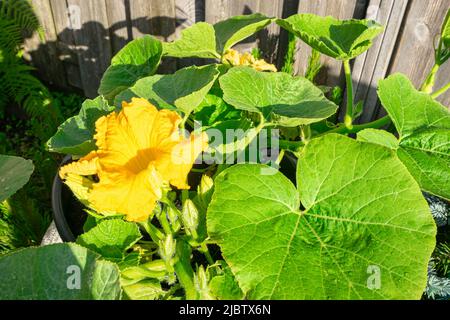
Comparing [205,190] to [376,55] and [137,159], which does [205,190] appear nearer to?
[137,159]

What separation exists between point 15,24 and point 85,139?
1750mm

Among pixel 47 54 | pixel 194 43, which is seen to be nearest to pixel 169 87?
pixel 194 43

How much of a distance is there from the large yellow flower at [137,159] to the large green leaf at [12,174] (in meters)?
0.21

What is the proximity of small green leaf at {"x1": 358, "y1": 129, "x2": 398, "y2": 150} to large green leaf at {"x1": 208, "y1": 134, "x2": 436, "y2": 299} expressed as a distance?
0.36ft

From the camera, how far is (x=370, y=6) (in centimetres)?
174

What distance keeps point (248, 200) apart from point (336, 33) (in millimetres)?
674

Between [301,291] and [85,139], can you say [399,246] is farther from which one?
[85,139]

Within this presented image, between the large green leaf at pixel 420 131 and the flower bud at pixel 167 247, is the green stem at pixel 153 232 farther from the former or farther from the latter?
the large green leaf at pixel 420 131

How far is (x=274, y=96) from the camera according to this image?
113cm

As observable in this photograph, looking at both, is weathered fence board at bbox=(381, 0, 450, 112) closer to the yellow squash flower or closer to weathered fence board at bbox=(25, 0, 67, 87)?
the yellow squash flower

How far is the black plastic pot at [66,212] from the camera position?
3.81ft

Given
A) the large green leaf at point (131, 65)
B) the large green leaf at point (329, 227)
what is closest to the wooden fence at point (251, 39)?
the large green leaf at point (131, 65)

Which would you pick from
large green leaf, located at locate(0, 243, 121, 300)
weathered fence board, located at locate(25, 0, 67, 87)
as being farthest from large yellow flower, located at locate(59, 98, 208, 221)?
weathered fence board, located at locate(25, 0, 67, 87)

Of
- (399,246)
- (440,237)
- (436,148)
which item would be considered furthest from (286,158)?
(440,237)
